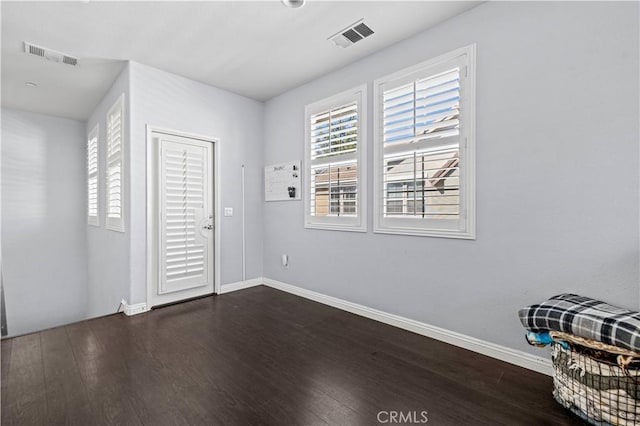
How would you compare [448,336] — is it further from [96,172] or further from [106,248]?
[96,172]

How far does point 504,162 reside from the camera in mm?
2295

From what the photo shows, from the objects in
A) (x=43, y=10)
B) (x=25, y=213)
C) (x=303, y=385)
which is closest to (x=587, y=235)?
(x=303, y=385)

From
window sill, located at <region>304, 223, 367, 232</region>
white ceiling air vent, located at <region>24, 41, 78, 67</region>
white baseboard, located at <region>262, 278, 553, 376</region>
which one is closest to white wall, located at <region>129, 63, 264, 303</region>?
white ceiling air vent, located at <region>24, 41, 78, 67</region>

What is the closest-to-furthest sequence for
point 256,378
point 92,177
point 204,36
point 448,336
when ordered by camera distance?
point 256,378
point 448,336
point 204,36
point 92,177

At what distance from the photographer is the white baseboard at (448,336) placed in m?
2.13

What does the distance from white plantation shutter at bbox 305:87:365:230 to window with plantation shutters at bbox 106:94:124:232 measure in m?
2.20

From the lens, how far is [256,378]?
6.82 feet

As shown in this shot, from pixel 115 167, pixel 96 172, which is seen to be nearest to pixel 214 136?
pixel 115 167

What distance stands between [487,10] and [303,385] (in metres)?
3.09

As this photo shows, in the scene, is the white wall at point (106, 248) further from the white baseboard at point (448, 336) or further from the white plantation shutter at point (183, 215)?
the white baseboard at point (448, 336)

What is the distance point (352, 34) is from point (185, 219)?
2821mm

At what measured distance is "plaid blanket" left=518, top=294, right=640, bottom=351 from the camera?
4.80 feet

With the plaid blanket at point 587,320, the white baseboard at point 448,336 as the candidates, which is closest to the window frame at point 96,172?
the white baseboard at point 448,336

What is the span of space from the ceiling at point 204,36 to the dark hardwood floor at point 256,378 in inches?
109
